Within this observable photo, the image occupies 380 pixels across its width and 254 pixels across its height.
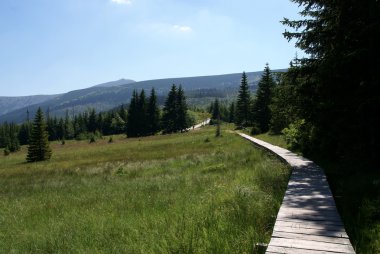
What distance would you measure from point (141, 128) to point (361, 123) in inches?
3062

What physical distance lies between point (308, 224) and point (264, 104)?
5094 centimetres

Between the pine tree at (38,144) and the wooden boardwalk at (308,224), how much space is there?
156 ft

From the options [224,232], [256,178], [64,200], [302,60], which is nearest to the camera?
[224,232]

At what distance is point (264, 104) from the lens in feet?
184

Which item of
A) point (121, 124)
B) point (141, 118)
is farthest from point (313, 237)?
point (121, 124)

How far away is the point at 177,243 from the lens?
602 cm

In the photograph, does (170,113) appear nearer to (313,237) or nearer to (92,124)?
(92,124)

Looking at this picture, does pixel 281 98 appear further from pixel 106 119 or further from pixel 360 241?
pixel 106 119

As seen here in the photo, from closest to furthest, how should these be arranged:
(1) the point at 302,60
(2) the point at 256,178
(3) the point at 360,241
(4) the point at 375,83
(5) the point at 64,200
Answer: (3) the point at 360,241 < (4) the point at 375,83 < (2) the point at 256,178 < (5) the point at 64,200 < (1) the point at 302,60

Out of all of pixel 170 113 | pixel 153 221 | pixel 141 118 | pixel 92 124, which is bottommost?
pixel 92 124

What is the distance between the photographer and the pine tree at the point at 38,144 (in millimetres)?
50875

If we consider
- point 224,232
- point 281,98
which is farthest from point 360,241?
point 281,98

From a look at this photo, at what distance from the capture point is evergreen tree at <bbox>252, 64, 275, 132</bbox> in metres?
54.9

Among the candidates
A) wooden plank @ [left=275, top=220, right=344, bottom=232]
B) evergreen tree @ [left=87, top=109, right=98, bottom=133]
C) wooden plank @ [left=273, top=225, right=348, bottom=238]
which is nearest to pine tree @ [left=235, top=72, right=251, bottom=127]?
evergreen tree @ [left=87, top=109, right=98, bottom=133]
